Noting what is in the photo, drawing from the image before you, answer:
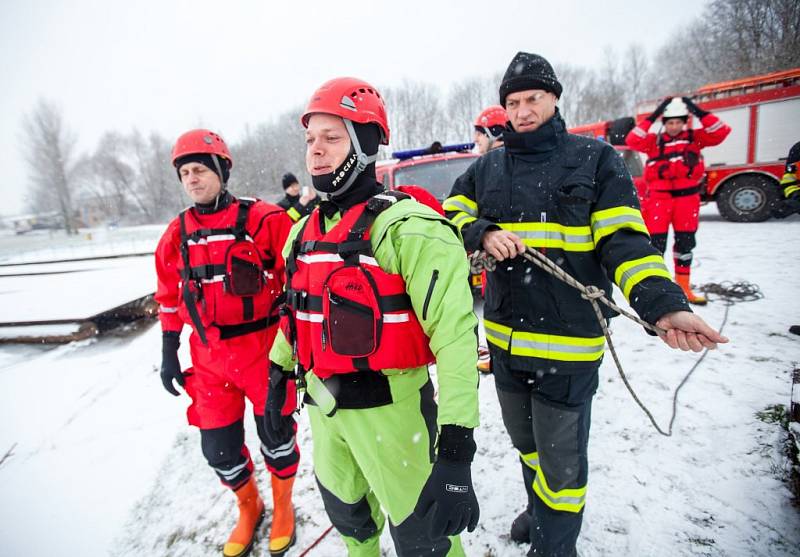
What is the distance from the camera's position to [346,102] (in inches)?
65.5

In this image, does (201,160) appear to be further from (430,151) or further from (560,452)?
(430,151)

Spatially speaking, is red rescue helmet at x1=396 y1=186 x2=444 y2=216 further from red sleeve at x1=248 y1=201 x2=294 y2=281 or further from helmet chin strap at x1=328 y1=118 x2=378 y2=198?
red sleeve at x1=248 y1=201 x2=294 y2=281

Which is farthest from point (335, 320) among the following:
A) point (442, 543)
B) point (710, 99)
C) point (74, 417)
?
point (710, 99)

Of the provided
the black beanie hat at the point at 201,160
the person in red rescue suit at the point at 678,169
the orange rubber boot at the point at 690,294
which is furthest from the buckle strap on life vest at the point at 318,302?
the orange rubber boot at the point at 690,294

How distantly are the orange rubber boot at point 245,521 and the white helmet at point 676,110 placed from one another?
596 cm

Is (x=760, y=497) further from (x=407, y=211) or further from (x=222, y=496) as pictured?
(x=222, y=496)

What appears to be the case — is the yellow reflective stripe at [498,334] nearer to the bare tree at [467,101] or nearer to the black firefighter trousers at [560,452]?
the black firefighter trousers at [560,452]

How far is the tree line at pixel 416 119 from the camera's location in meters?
21.0

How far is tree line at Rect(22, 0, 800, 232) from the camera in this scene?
2097 cm

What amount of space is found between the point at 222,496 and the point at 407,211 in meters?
2.82

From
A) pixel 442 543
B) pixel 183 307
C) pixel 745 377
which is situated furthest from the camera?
pixel 745 377

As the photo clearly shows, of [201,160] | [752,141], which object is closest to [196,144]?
[201,160]

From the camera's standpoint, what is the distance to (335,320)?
4.87 feet

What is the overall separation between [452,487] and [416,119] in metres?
46.6
